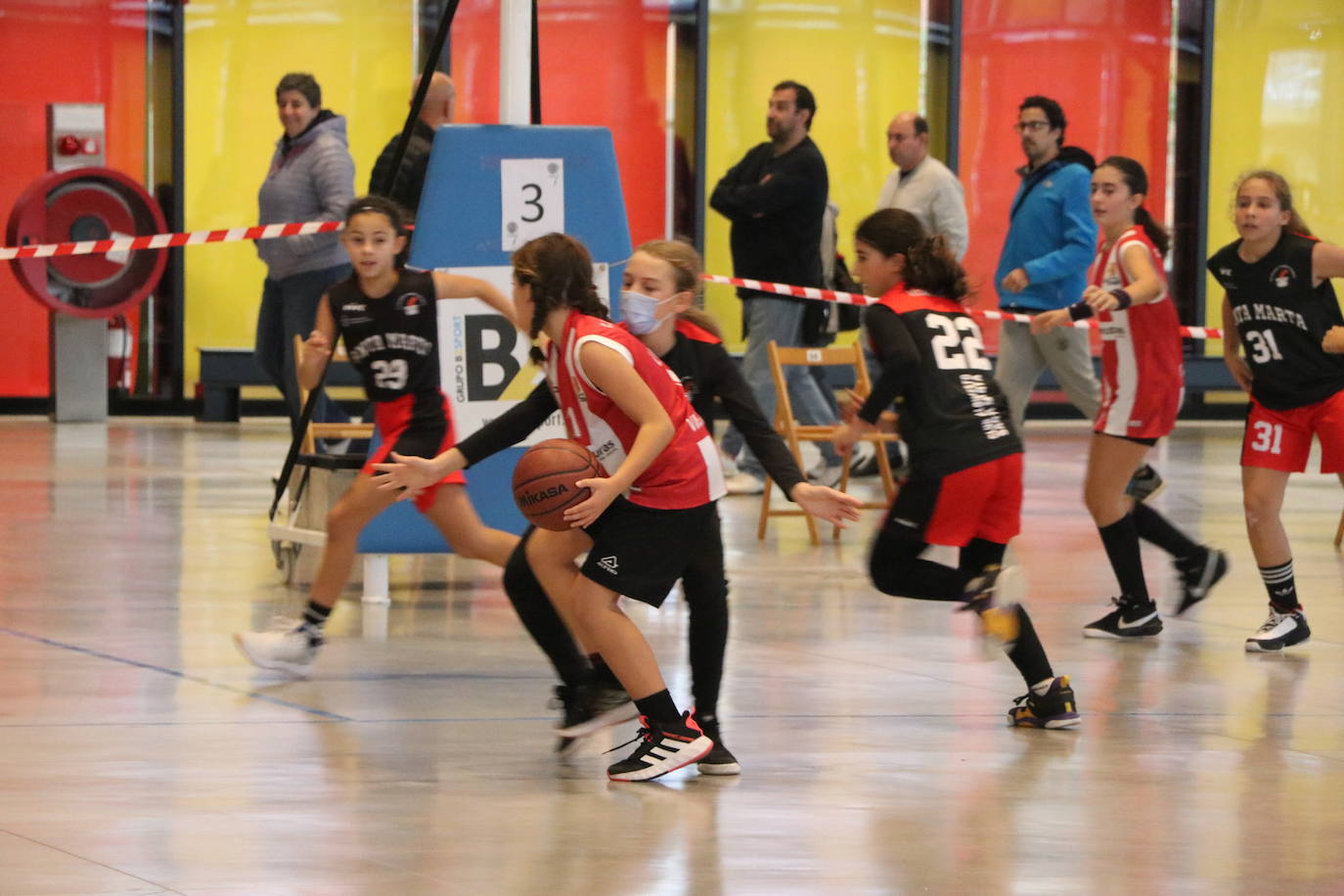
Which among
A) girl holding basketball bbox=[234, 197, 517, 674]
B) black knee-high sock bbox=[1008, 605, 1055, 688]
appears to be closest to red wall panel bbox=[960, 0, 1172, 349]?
girl holding basketball bbox=[234, 197, 517, 674]

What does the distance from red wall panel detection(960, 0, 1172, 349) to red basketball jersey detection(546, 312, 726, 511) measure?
44.5 ft

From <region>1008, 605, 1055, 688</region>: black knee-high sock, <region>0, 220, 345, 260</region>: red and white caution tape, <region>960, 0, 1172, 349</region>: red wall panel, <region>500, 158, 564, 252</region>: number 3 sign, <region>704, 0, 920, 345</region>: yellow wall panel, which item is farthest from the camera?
<region>960, 0, 1172, 349</region>: red wall panel

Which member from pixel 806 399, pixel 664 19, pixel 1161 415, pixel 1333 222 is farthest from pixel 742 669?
pixel 1333 222

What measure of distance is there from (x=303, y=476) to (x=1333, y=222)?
538 inches

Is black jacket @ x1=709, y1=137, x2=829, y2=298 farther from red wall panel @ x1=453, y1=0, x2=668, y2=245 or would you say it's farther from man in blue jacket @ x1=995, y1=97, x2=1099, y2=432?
red wall panel @ x1=453, y1=0, x2=668, y2=245

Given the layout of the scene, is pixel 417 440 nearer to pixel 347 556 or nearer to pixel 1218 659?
pixel 347 556

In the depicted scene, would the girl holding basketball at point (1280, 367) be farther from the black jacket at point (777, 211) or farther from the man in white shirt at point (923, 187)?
the man in white shirt at point (923, 187)

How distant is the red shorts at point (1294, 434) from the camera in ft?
24.6

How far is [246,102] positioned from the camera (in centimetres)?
1762

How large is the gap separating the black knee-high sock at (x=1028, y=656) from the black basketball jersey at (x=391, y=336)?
88.3 inches

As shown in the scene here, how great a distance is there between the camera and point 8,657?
6.91 metres

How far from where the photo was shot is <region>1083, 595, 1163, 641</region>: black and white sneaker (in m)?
7.77

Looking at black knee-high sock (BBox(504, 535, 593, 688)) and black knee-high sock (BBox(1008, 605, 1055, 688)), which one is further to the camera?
black knee-high sock (BBox(1008, 605, 1055, 688))

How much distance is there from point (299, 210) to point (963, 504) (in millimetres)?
6113
